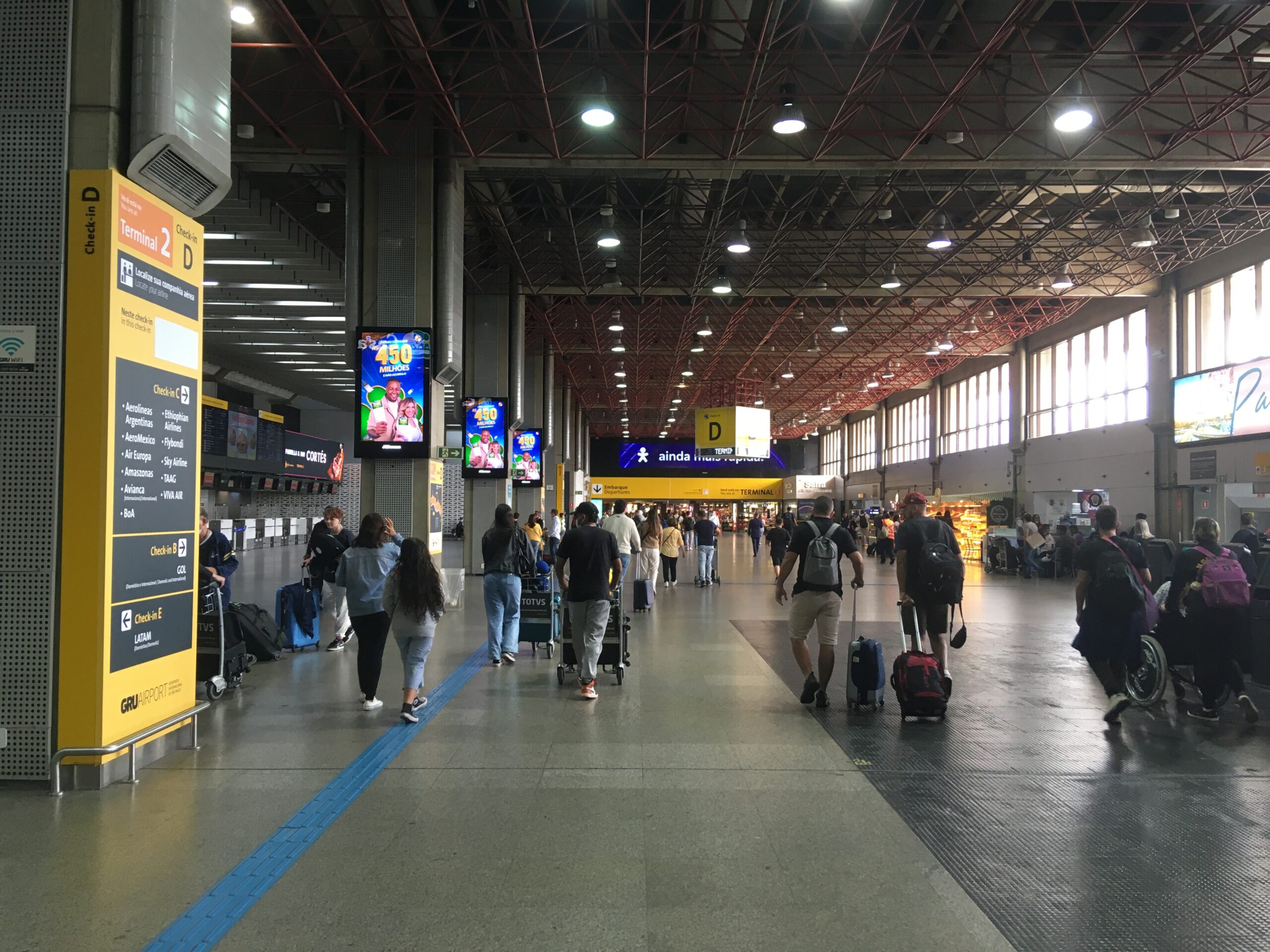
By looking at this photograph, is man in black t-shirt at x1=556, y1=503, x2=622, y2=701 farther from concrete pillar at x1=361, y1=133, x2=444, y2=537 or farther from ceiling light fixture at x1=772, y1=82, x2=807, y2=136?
ceiling light fixture at x1=772, y1=82, x2=807, y2=136

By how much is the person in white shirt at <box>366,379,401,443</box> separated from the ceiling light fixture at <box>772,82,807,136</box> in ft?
22.3

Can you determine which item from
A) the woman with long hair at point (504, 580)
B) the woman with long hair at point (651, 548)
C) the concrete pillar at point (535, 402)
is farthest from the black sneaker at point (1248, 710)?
the concrete pillar at point (535, 402)

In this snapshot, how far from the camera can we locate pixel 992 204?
66.7 feet

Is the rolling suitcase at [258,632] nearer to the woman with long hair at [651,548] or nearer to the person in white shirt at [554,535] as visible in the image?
the person in white shirt at [554,535]

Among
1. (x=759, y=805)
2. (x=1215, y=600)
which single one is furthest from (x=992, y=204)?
(x=759, y=805)

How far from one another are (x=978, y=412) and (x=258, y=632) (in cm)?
3625

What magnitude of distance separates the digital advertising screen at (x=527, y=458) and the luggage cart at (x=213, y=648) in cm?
1648

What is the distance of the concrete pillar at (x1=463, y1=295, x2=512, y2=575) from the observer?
21.6 metres

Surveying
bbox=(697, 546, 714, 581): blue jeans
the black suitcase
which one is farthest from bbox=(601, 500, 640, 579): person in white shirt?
bbox=(697, 546, 714, 581): blue jeans

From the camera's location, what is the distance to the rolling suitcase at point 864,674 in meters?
7.11

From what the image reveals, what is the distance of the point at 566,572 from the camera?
8.03 m

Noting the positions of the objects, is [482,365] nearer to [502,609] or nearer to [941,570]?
[502,609]

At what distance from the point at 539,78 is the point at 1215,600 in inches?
416

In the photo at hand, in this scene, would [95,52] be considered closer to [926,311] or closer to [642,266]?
[642,266]
